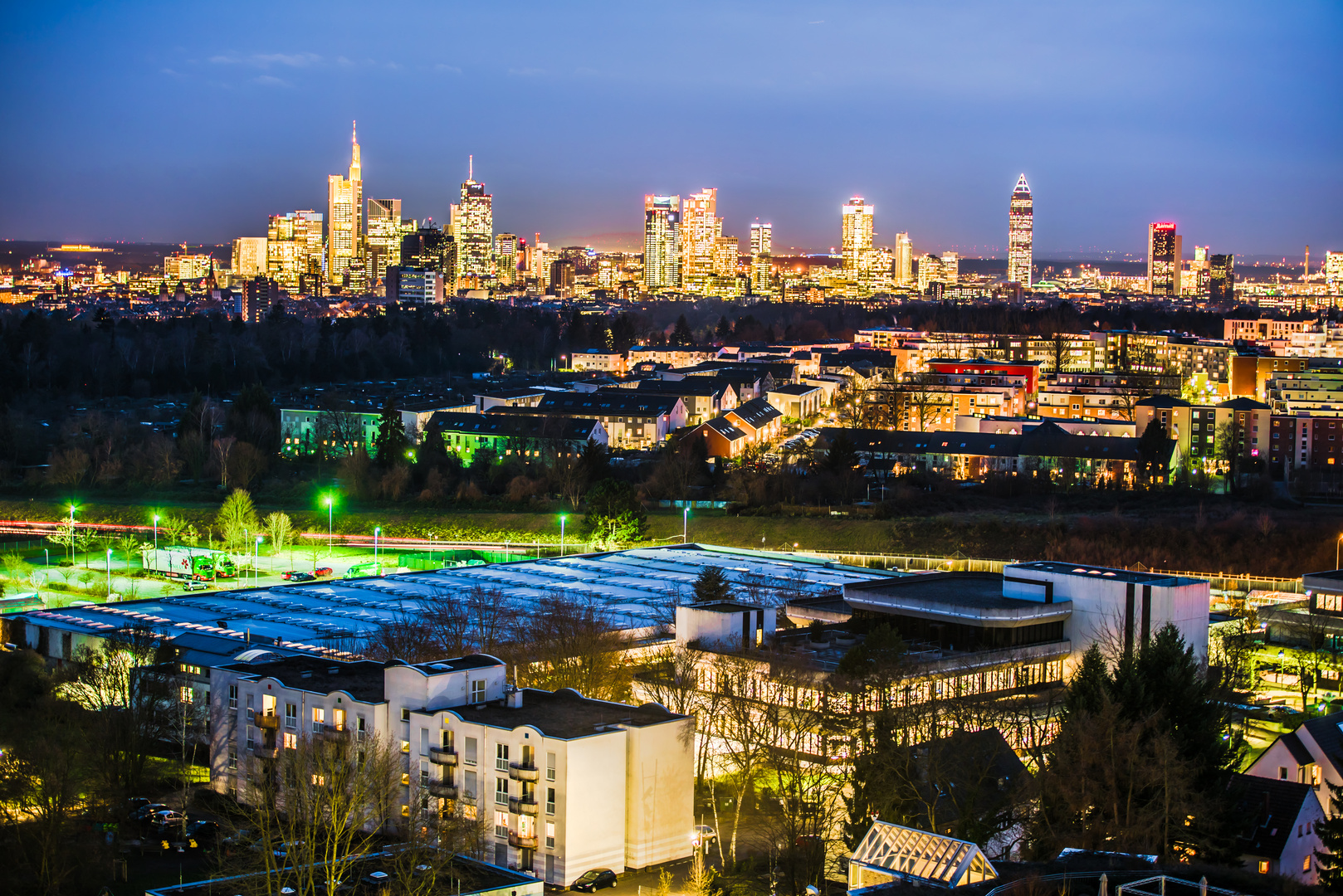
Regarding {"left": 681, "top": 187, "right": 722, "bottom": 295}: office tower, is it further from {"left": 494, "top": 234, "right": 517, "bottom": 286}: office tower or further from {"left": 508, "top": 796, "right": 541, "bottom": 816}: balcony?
{"left": 508, "top": 796, "right": 541, "bottom": 816}: balcony

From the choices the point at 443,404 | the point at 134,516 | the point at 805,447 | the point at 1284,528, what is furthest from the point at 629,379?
the point at 1284,528

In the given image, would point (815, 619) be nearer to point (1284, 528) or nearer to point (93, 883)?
point (93, 883)

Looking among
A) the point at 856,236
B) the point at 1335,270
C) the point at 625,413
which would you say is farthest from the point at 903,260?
the point at 625,413

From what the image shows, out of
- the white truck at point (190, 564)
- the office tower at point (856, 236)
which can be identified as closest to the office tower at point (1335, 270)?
the office tower at point (856, 236)

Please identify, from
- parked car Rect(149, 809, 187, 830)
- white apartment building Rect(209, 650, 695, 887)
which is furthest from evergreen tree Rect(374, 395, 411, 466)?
parked car Rect(149, 809, 187, 830)

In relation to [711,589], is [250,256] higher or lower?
higher

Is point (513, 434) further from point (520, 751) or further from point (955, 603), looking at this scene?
point (520, 751)
